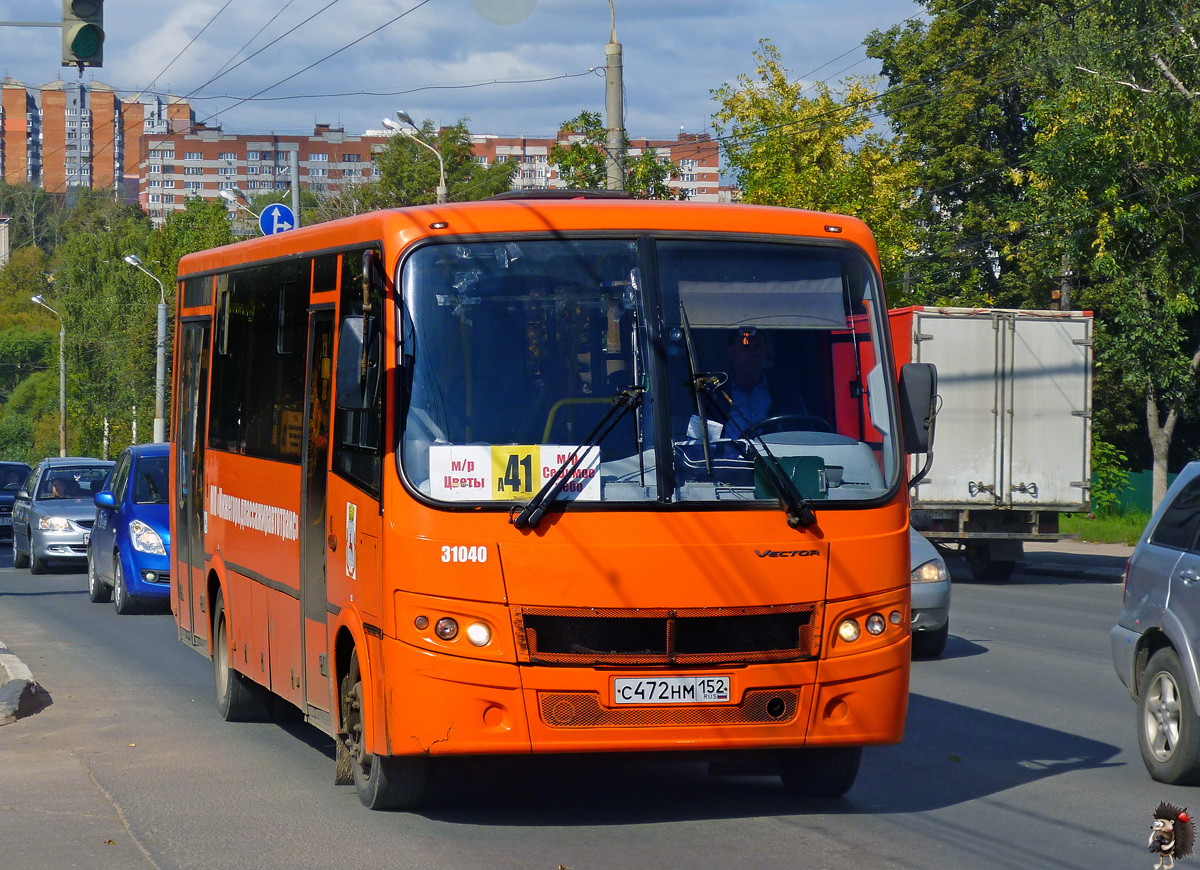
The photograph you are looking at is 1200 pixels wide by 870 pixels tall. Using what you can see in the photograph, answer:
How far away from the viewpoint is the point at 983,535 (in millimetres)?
22656

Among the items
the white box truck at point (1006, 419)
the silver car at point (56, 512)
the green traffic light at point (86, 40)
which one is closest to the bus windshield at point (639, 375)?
the green traffic light at point (86, 40)

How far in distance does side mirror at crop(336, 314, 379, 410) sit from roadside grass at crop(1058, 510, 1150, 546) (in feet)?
84.3

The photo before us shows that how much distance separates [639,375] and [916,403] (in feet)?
4.44

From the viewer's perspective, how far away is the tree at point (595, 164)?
2841cm

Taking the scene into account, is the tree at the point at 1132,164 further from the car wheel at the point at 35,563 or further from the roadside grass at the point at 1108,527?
the car wheel at the point at 35,563

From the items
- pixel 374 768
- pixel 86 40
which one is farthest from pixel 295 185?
pixel 374 768

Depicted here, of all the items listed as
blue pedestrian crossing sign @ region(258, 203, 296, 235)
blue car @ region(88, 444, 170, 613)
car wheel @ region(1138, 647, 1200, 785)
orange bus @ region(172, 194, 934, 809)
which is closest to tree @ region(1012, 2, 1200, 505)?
blue pedestrian crossing sign @ region(258, 203, 296, 235)

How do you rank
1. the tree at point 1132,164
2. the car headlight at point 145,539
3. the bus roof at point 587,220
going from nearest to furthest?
the bus roof at point 587,220 → the car headlight at point 145,539 → the tree at point 1132,164

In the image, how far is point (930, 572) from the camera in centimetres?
1320

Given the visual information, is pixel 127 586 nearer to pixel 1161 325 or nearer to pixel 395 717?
pixel 395 717

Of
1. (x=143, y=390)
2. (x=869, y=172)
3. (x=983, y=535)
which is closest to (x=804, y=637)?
(x=983, y=535)

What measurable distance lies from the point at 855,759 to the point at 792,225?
2425 millimetres

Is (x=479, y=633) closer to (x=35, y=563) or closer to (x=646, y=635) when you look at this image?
(x=646, y=635)

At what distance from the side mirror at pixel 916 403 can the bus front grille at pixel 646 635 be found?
112 centimetres
